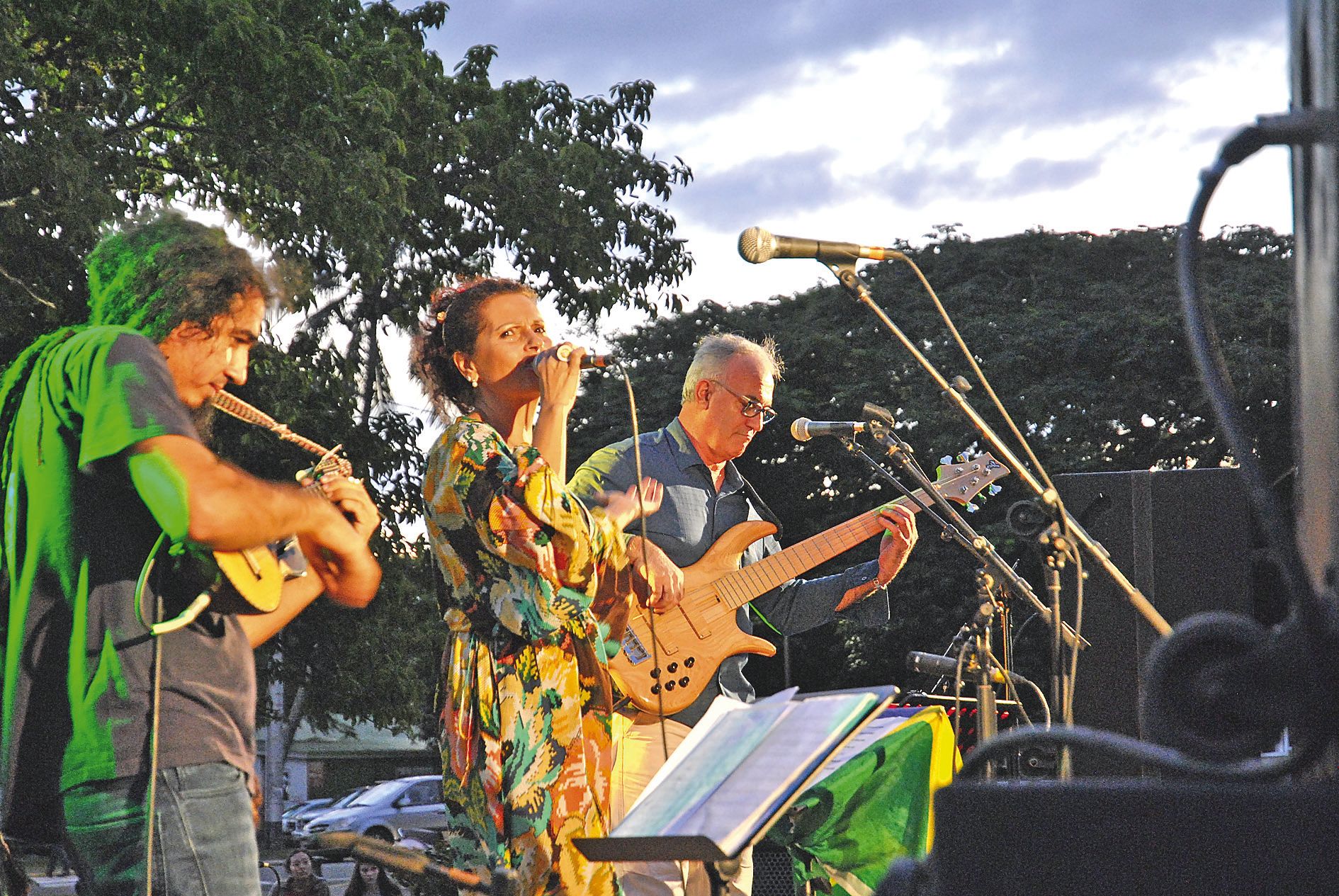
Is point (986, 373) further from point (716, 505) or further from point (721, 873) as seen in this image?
point (721, 873)

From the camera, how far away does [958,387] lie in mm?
3641

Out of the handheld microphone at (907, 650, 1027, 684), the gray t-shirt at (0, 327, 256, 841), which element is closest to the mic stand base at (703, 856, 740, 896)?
the gray t-shirt at (0, 327, 256, 841)

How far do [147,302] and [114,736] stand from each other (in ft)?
2.47

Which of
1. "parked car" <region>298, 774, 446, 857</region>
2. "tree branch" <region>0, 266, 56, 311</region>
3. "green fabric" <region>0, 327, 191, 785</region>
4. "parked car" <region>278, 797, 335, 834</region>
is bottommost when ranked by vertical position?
"parked car" <region>278, 797, 335, 834</region>

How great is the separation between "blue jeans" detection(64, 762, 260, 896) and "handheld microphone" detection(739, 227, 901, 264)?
1.87 metres

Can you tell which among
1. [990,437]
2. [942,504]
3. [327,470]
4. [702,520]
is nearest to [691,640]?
[702,520]

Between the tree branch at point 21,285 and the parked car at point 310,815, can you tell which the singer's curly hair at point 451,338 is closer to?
the tree branch at point 21,285

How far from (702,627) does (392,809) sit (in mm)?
21610

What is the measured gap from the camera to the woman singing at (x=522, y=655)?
286 centimetres

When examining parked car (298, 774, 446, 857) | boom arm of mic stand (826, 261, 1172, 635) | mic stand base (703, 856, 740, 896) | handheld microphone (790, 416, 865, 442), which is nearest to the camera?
mic stand base (703, 856, 740, 896)

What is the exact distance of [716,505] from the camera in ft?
16.3

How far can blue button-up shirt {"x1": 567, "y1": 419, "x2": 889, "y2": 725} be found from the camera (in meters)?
4.68

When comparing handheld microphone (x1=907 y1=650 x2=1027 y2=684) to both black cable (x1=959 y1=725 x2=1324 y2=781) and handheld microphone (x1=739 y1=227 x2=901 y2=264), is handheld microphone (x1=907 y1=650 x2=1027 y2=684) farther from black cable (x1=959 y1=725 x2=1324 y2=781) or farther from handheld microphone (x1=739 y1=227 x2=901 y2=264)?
black cable (x1=959 y1=725 x2=1324 y2=781)

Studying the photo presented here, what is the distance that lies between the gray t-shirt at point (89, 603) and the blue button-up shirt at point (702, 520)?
→ 2.31 m
